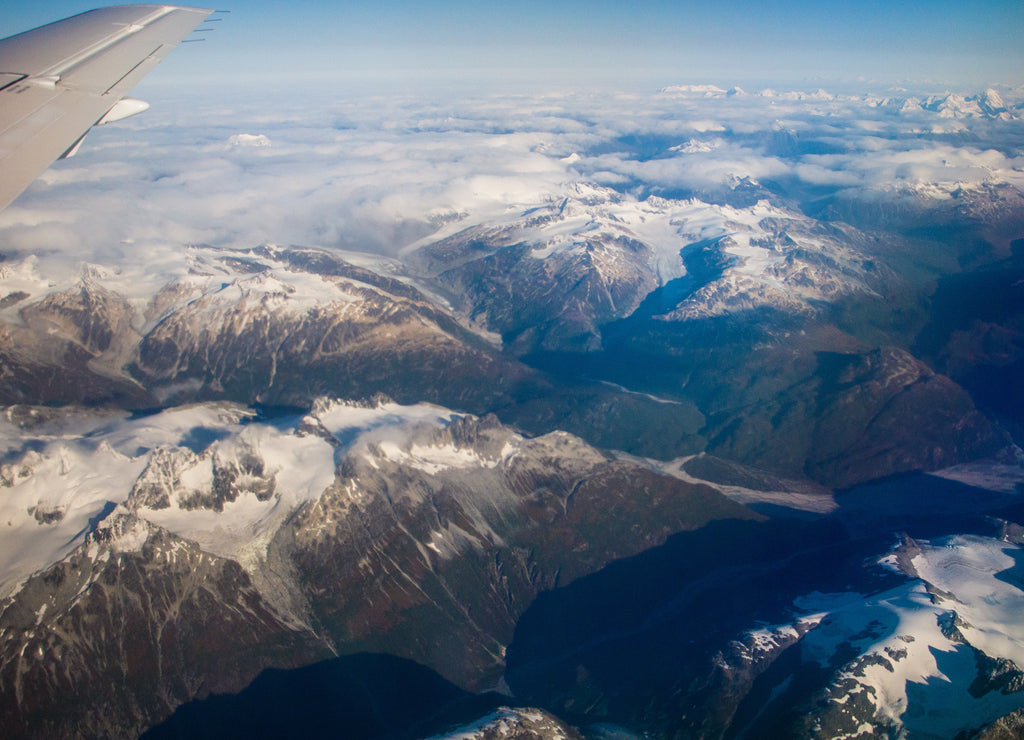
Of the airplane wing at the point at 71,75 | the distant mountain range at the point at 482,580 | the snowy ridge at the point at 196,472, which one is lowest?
the distant mountain range at the point at 482,580

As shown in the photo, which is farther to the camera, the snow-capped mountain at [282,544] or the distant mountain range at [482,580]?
the snow-capped mountain at [282,544]

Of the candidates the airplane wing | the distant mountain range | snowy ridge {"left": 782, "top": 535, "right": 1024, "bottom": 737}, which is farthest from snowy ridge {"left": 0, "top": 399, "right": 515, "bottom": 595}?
the airplane wing

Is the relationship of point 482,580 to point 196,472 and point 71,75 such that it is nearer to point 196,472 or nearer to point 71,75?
point 196,472

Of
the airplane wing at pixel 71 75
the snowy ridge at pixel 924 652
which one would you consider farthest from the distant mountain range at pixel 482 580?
the airplane wing at pixel 71 75

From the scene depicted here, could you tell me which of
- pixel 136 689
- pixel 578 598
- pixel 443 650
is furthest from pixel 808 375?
pixel 136 689

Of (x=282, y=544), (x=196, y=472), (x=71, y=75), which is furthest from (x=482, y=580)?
(x=71, y=75)

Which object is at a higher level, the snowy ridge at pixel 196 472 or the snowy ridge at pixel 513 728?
the snowy ridge at pixel 196 472

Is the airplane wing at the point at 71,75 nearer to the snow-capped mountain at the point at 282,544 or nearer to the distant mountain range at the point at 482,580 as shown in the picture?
the distant mountain range at the point at 482,580

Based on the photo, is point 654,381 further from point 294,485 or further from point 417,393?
point 294,485
